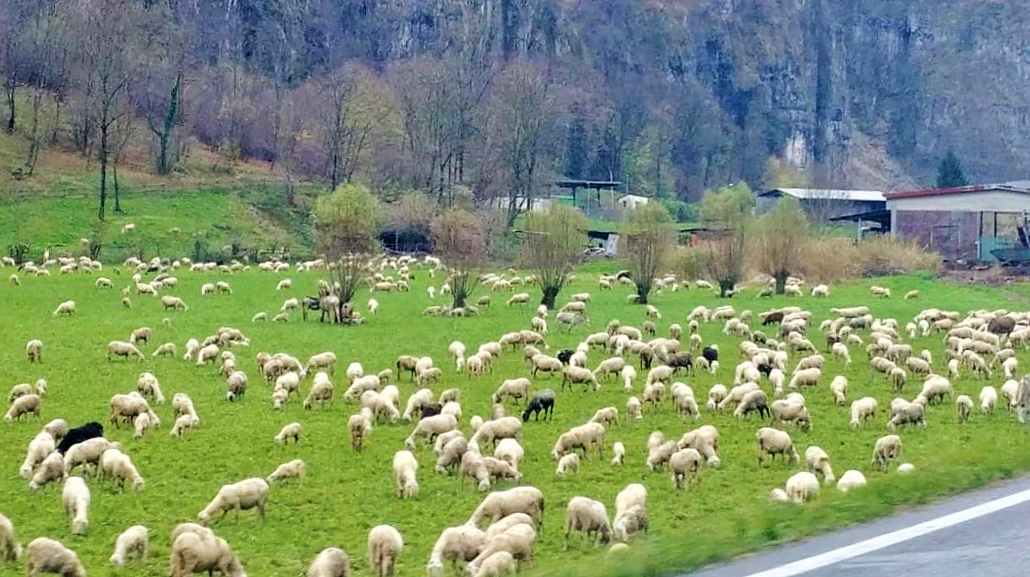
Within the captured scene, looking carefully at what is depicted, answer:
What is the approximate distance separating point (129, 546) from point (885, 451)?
32.3ft

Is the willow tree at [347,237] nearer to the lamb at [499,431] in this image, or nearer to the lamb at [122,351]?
the lamb at [122,351]

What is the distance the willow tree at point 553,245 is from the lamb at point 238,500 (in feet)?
96.2

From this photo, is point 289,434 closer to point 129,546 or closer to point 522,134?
point 129,546

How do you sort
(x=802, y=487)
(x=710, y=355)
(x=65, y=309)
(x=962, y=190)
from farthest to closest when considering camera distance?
(x=962, y=190) → (x=65, y=309) → (x=710, y=355) → (x=802, y=487)

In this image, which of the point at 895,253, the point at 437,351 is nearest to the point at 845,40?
the point at 895,253

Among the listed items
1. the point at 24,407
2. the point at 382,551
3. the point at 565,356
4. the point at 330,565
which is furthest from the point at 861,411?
the point at 24,407

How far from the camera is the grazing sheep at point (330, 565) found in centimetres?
1105

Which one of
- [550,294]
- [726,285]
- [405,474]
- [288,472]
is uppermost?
[726,285]

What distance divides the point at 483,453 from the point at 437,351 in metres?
12.5

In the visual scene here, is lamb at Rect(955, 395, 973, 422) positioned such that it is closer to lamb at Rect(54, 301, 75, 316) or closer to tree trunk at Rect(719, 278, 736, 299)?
lamb at Rect(54, 301, 75, 316)

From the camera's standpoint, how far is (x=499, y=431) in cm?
1791

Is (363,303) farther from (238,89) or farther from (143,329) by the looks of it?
(238,89)

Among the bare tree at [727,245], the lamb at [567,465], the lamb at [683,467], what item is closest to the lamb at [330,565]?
the lamb at [567,465]

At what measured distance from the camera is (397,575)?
11.9m
